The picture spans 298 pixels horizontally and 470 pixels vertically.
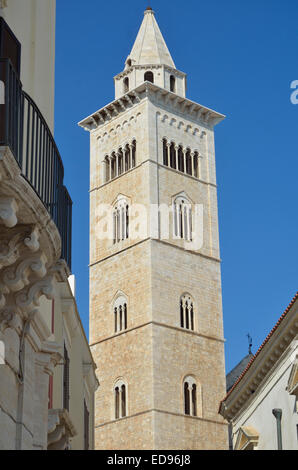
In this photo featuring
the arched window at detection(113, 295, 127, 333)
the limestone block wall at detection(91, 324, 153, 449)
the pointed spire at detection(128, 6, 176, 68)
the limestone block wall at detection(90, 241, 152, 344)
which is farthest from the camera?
the pointed spire at detection(128, 6, 176, 68)

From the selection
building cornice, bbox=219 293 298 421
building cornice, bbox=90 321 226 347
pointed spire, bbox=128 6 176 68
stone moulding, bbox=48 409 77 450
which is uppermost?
pointed spire, bbox=128 6 176 68

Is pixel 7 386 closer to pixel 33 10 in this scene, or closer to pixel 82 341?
pixel 33 10

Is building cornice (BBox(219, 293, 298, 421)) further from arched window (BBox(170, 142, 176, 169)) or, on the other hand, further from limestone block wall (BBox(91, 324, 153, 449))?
arched window (BBox(170, 142, 176, 169))

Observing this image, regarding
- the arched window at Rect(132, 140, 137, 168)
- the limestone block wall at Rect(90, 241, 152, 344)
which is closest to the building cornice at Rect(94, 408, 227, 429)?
the limestone block wall at Rect(90, 241, 152, 344)

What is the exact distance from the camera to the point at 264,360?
61.0 feet

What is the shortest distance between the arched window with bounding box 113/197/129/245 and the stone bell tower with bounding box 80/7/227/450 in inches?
2.7

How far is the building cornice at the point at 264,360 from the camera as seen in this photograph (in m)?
16.8

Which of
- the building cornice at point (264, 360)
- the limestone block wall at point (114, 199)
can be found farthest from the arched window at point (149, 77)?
the building cornice at point (264, 360)

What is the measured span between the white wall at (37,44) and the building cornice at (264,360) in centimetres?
800

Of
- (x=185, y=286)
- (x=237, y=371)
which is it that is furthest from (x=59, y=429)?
(x=237, y=371)

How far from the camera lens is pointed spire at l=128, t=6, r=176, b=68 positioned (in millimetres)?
47588

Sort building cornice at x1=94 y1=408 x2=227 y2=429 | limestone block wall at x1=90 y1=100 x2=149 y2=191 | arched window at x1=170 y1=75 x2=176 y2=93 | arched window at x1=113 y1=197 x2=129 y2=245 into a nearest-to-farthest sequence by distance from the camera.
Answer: building cornice at x1=94 y1=408 x2=227 y2=429 → arched window at x1=113 y1=197 x2=129 y2=245 → limestone block wall at x1=90 y1=100 x2=149 y2=191 → arched window at x1=170 y1=75 x2=176 y2=93

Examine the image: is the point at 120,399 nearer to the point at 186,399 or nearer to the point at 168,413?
the point at 168,413

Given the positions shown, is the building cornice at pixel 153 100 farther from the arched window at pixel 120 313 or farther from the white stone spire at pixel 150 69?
the arched window at pixel 120 313
